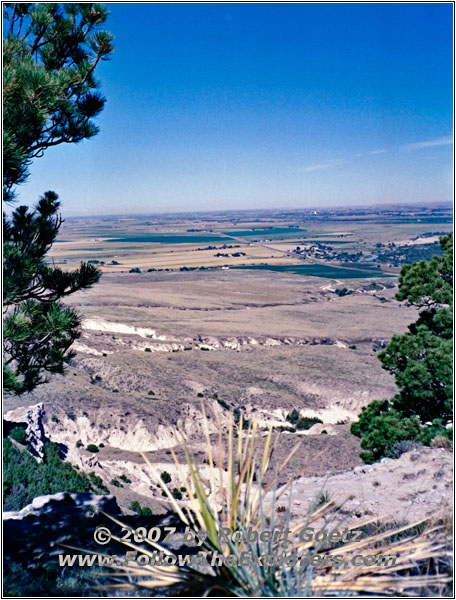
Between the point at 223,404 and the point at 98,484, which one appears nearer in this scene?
the point at 98,484

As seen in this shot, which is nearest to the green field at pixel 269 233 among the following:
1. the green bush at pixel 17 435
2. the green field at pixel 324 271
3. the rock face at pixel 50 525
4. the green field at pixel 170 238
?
the green field at pixel 170 238

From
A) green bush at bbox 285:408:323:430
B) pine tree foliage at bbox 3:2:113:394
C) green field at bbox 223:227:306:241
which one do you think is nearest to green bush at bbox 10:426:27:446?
pine tree foliage at bbox 3:2:113:394

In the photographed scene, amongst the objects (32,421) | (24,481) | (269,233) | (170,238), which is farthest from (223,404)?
(269,233)

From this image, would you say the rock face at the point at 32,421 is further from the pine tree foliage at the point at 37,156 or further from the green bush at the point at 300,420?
the green bush at the point at 300,420

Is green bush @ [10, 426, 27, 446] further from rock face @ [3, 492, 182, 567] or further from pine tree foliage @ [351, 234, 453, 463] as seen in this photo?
pine tree foliage @ [351, 234, 453, 463]

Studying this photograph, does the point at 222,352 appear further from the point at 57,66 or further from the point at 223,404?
the point at 57,66

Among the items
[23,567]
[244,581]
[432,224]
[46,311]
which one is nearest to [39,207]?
[46,311]
